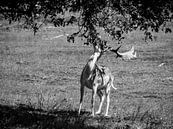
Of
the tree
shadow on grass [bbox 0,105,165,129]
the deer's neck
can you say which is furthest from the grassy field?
the tree

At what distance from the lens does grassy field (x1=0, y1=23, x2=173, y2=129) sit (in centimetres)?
1077

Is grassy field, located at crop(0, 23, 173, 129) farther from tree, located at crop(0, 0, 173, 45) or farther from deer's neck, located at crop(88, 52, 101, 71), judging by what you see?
tree, located at crop(0, 0, 173, 45)

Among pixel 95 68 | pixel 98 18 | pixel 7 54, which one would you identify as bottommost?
pixel 7 54

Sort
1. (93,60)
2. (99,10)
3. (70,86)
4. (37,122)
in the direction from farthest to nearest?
(70,86) < (93,60) < (37,122) < (99,10)

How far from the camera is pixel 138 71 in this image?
26.2m

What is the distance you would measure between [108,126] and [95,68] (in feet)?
9.69

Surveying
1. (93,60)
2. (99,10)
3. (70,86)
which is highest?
(99,10)

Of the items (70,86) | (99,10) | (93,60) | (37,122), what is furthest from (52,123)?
(70,86)

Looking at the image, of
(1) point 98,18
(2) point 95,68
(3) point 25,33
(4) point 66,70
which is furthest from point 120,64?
(3) point 25,33

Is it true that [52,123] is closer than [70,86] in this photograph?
Yes

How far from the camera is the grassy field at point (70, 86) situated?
424 inches

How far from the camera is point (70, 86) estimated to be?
20.5 m

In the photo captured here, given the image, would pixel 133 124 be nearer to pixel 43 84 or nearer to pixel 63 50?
pixel 43 84

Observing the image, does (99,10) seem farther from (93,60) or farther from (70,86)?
(70,86)
